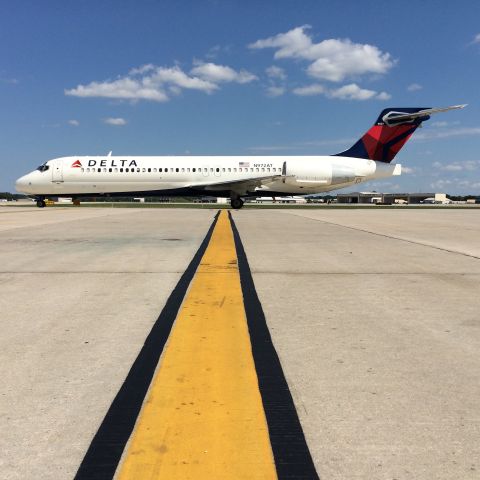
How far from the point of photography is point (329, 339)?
3.57 metres

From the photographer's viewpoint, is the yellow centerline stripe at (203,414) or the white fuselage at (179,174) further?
the white fuselage at (179,174)

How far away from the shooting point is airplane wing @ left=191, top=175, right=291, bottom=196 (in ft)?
93.0

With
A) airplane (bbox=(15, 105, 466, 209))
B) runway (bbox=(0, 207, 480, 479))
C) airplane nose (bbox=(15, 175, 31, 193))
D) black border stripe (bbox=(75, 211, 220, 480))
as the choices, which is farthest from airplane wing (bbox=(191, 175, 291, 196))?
black border stripe (bbox=(75, 211, 220, 480))

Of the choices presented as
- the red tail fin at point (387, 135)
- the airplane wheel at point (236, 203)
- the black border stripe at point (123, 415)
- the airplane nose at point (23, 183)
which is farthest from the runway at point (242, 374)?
the airplane nose at point (23, 183)

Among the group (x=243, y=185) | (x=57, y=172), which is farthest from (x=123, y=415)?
(x=57, y=172)

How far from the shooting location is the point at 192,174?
30.0 meters

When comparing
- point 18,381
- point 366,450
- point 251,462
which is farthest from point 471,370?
point 18,381

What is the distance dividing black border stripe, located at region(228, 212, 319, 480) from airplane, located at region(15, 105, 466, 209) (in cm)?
2622

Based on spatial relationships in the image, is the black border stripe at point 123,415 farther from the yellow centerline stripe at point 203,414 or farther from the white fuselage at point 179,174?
the white fuselage at point 179,174

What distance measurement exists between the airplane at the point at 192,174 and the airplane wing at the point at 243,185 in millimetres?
60

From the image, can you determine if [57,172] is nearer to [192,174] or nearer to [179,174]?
[179,174]

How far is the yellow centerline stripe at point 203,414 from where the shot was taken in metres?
1.93

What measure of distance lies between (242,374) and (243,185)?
2676 cm

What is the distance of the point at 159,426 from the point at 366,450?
1.01 metres
